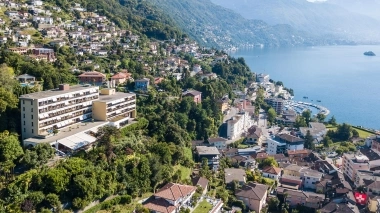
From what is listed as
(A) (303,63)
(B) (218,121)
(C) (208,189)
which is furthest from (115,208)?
(A) (303,63)

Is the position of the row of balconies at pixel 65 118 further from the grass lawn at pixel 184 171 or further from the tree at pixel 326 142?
the tree at pixel 326 142

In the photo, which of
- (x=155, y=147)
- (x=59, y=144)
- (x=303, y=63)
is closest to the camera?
(x=59, y=144)

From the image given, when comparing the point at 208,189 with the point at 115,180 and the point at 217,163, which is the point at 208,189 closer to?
the point at 217,163

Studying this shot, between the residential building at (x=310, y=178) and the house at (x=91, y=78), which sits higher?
the house at (x=91, y=78)

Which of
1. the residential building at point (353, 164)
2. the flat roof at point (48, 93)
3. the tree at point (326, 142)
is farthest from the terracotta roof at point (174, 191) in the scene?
the tree at point (326, 142)

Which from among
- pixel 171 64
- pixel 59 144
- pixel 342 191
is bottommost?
pixel 342 191
